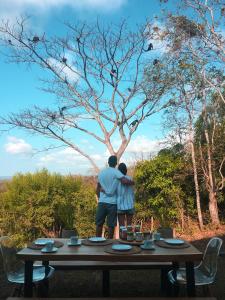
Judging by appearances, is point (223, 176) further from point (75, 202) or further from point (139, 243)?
point (139, 243)


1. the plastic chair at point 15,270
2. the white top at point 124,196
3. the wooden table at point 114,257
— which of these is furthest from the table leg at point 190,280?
the white top at point 124,196

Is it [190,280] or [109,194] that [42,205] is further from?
[190,280]

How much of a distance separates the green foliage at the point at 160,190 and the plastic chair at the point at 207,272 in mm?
4930

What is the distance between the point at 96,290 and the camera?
4.45m

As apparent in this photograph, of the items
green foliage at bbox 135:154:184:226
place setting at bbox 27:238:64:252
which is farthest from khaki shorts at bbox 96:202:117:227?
green foliage at bbox 135:154:184:226

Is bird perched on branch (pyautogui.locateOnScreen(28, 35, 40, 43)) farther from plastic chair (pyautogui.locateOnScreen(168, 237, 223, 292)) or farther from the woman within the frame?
plastic chair (pyautogui.locateOnScreen(168, 237, 223, 292))

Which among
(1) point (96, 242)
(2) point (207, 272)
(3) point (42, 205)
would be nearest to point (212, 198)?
(3) point (42, 205)

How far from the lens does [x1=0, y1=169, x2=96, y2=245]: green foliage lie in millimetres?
7824

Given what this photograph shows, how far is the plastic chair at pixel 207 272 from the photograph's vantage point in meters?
3.59

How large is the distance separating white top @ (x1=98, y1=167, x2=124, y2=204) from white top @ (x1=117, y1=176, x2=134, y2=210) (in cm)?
14

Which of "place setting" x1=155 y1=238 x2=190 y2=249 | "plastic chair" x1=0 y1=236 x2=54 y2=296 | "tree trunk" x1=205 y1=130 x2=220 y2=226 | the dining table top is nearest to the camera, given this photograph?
the dining table top

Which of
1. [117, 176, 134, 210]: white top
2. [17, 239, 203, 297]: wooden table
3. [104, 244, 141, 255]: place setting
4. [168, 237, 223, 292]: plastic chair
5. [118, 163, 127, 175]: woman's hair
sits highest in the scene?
[118, 163, 127, 175]: woman's hair

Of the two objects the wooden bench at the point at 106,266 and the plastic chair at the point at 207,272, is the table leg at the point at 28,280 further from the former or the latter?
the plastic chair at the point at 207,272

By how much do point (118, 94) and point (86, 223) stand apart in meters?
2.79
